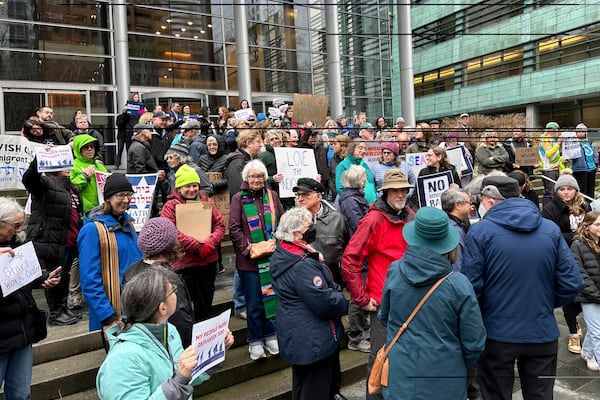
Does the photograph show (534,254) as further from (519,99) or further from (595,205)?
(519,99)

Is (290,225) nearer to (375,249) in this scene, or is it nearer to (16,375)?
(375,249)

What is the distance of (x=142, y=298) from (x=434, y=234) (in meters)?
1.66

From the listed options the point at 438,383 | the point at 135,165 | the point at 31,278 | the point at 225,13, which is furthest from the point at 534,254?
the point at 225,13

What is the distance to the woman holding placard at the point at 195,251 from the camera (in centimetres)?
A: 406

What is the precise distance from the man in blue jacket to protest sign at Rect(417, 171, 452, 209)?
2432mm

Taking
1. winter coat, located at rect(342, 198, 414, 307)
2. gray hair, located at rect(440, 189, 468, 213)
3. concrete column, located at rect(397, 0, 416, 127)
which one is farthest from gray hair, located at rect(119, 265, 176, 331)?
concrete column, located at rect(397, 0, 416, 127)

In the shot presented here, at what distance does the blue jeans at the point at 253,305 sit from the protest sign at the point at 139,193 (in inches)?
69.8

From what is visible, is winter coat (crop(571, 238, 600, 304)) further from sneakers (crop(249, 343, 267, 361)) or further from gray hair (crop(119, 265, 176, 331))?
gray hair (crop(119, 265, 176, 331))

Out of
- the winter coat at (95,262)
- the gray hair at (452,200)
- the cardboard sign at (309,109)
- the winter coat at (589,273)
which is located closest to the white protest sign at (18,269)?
the winter coat at (95,262)

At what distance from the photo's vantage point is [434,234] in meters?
2.62

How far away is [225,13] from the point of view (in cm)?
1945

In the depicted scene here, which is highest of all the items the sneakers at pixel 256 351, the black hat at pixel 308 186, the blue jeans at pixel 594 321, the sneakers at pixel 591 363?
the black hat at pixel 308 186

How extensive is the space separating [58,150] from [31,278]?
1870 millimetres

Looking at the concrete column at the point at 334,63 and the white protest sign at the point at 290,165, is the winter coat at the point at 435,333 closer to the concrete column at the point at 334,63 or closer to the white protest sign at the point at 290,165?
the white protest sign at the point at 290,165
